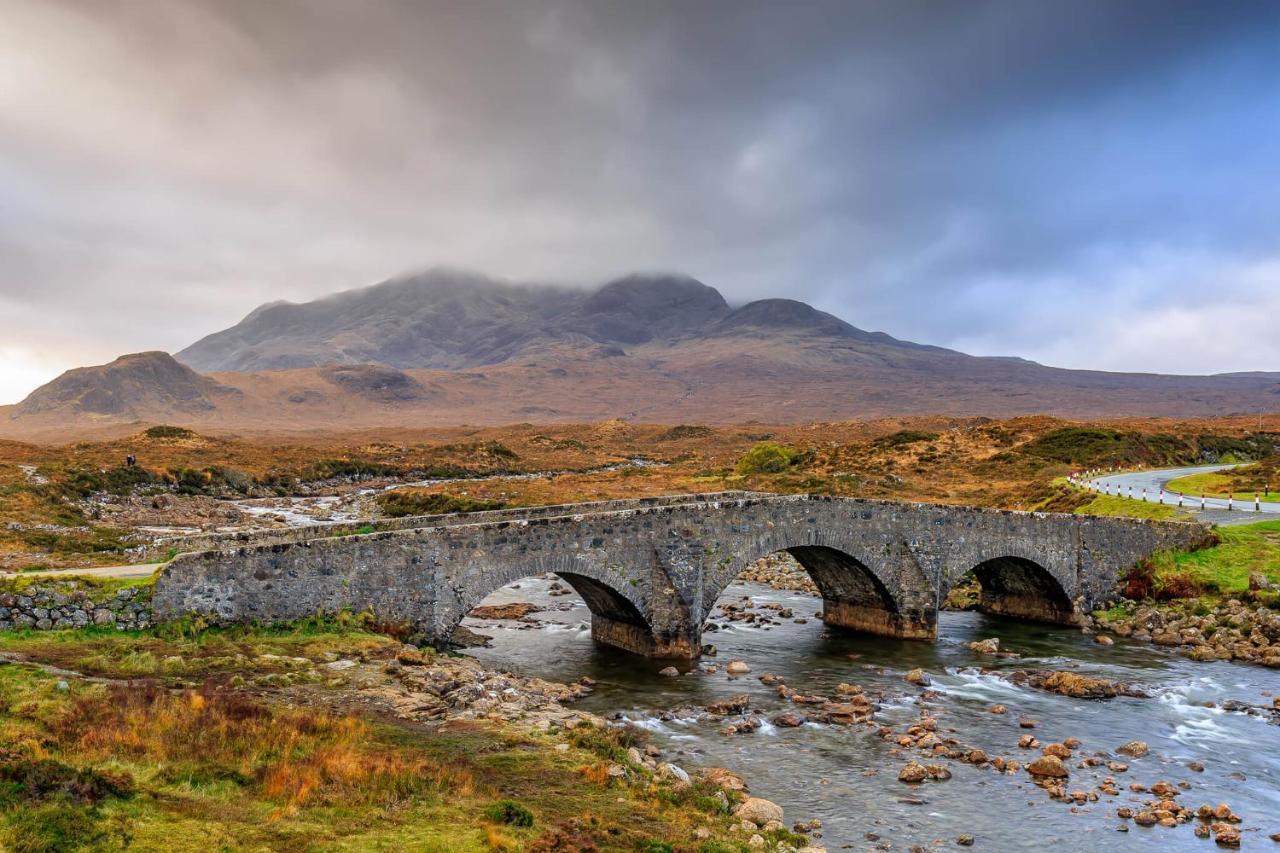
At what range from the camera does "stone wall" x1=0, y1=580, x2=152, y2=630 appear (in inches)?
640

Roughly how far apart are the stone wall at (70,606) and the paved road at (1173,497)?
40432mm

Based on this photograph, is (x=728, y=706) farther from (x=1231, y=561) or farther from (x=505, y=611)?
(x=1231, y=561)

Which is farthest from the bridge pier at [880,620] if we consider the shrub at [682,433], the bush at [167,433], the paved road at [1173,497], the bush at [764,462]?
the shrub at [682,433]

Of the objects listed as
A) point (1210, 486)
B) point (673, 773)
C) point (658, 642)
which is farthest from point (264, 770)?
point (1210, 486)

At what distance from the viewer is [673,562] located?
24.5m

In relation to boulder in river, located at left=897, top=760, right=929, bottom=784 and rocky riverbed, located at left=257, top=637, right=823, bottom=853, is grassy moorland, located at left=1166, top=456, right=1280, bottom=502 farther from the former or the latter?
rocky riverbed, located at left=257, top=637, right=823, bottom=853

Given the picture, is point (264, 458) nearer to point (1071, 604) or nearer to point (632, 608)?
point (632, 608)

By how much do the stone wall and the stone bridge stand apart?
0.53 metres

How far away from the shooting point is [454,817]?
1056cm

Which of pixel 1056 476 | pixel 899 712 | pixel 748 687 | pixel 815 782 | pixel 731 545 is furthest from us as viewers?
pixel 1056 476

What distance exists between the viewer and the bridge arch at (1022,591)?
31.8 meters

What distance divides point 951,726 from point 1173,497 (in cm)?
2996

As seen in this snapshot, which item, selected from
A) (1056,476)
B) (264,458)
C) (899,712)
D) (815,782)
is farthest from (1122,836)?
(264,458)

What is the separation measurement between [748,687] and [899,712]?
413cm
